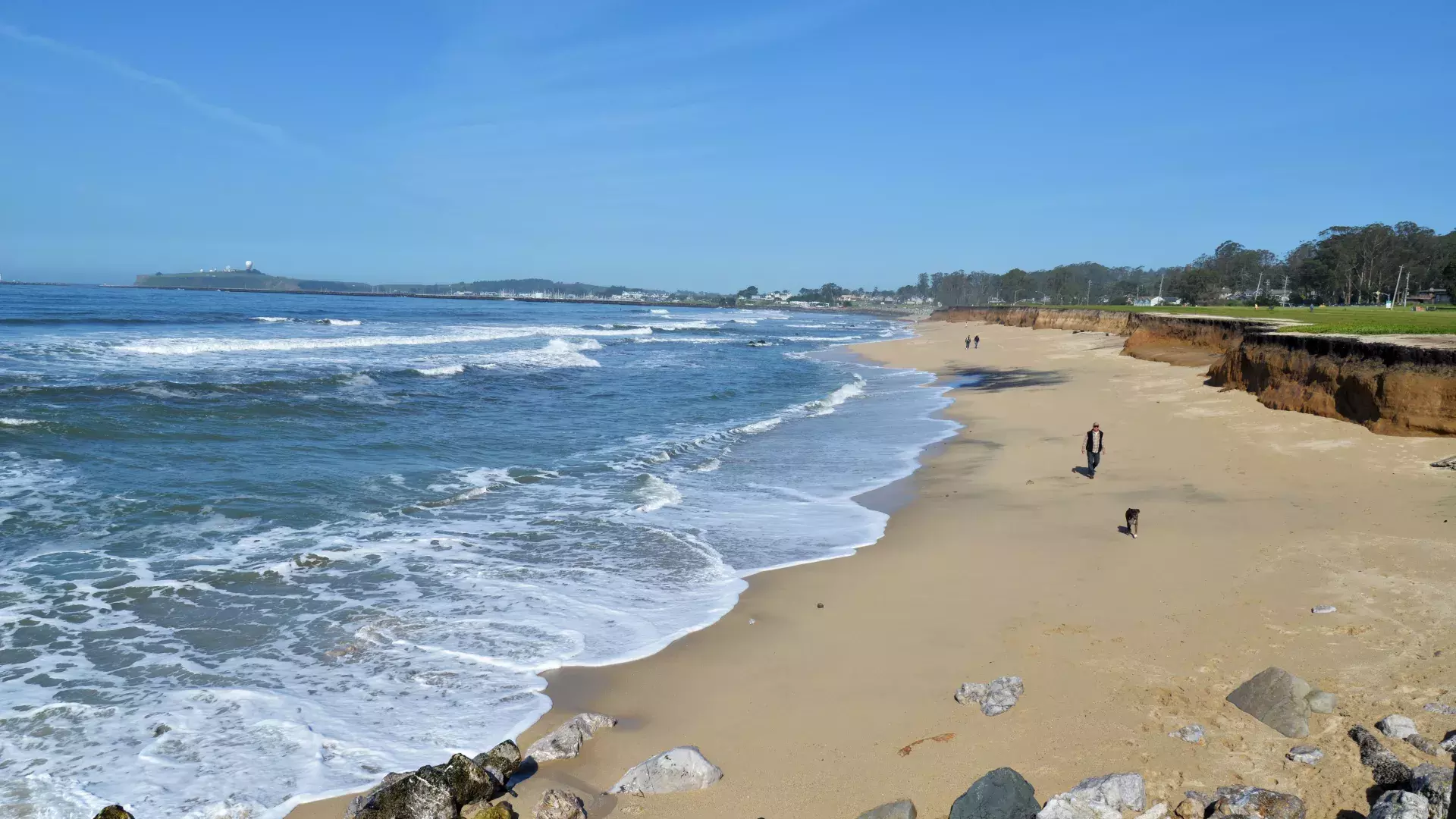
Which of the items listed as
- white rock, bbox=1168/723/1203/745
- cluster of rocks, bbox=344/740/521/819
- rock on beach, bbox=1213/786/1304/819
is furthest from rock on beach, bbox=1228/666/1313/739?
cluster of rocks, bbox=344/740/521/819

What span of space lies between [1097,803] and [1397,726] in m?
2.01

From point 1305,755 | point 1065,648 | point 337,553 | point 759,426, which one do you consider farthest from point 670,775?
point 759,426

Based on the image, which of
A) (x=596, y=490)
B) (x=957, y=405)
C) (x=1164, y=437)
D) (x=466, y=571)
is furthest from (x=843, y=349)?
(x=466, y=571)

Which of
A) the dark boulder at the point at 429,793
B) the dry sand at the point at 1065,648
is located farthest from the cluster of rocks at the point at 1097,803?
the dark boulder at the point at 429,793

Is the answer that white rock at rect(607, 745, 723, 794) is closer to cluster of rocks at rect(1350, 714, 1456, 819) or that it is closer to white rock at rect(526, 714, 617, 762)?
white rock at rect(526, 714, 617, 762)

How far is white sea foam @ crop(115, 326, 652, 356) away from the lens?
3394cm

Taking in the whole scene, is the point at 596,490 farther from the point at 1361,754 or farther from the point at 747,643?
the point at 1361,754

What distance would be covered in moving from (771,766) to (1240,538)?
733cm

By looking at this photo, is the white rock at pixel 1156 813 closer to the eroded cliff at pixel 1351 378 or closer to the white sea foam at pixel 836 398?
the eroded cliff at pixel 1351 378

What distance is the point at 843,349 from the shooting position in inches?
2215

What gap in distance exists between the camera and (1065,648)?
7027 mm

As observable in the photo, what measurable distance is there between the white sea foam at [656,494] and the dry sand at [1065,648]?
142 inches

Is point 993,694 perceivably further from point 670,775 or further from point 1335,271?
point 1335,271

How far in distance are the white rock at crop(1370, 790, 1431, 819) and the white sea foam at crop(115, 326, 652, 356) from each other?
37.2 m
